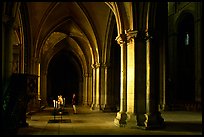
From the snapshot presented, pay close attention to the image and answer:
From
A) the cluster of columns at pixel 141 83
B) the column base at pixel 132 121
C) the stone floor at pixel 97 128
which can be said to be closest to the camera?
the stone floor at pixel 97 128

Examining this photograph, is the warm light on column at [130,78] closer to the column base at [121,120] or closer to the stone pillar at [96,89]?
the column base at [121,120]

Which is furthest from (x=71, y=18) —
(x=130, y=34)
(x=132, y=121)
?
(x=132, y=121)

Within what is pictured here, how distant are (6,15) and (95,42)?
39.9 ft

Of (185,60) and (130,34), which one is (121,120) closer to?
(130,34)

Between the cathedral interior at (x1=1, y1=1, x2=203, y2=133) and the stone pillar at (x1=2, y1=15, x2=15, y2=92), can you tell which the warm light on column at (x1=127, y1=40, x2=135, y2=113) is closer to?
the cathedral interior at (x1=1, y1=1, x2=203, y2=133)

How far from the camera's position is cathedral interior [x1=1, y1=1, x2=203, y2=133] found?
37.2ft

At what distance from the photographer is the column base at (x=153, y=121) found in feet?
38.1

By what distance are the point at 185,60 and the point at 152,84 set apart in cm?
2110

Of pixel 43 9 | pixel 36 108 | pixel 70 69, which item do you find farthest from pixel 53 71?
pixel 43 9

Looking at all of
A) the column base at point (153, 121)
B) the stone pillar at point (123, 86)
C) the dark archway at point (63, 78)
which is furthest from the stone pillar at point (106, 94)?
the dark archway at point (63, 78)

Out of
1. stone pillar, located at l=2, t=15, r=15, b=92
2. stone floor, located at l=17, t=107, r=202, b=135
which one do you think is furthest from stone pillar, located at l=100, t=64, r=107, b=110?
stone pillar, located at l=2, t=15, r=15, b=92

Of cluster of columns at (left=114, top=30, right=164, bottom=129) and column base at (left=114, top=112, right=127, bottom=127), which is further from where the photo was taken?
column base at (left=114, top=112, right=127, bottom=127)

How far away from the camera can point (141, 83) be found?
12297 mm

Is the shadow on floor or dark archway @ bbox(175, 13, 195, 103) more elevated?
dark archway @ bbox(175, 13, 195, 103)
